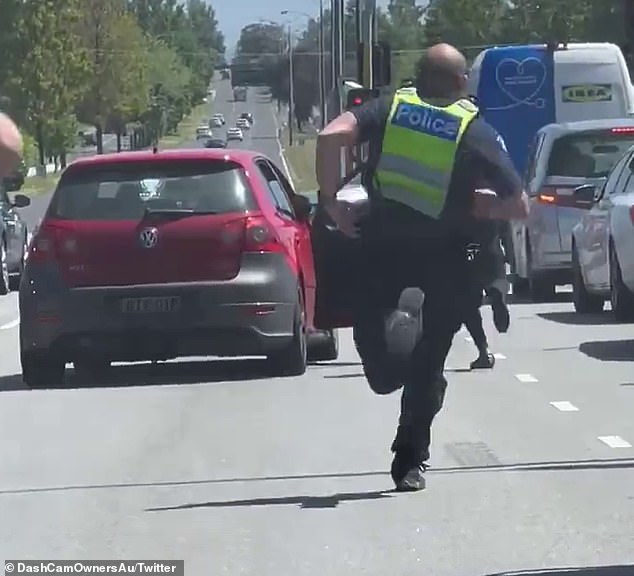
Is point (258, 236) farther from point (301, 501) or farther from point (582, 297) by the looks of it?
point (582, 297)

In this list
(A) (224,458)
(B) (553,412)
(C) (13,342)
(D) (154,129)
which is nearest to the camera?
(A) (224,458)

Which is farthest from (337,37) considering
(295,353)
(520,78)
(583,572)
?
(583,572)

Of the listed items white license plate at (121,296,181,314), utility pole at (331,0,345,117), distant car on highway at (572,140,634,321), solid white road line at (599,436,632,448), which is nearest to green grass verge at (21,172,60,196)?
utility pole at (331,0,345,117)

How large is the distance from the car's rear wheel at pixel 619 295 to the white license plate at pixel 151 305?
16.9ft

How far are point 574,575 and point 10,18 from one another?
272 feet

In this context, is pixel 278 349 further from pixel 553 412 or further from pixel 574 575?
pixel 574 575

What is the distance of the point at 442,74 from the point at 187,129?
157m

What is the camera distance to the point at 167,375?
15375mm

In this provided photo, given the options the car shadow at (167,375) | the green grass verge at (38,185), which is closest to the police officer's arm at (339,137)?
the car shadow at (167,375)

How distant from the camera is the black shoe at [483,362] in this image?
15.0 metres

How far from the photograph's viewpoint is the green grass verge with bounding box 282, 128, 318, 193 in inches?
3445

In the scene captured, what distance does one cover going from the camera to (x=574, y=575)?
745 cm

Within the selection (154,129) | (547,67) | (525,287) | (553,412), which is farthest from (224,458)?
(154,129)

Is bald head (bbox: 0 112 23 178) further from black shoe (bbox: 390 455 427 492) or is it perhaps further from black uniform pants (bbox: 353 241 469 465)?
black shoe (bbox: 390 455 427 492)
